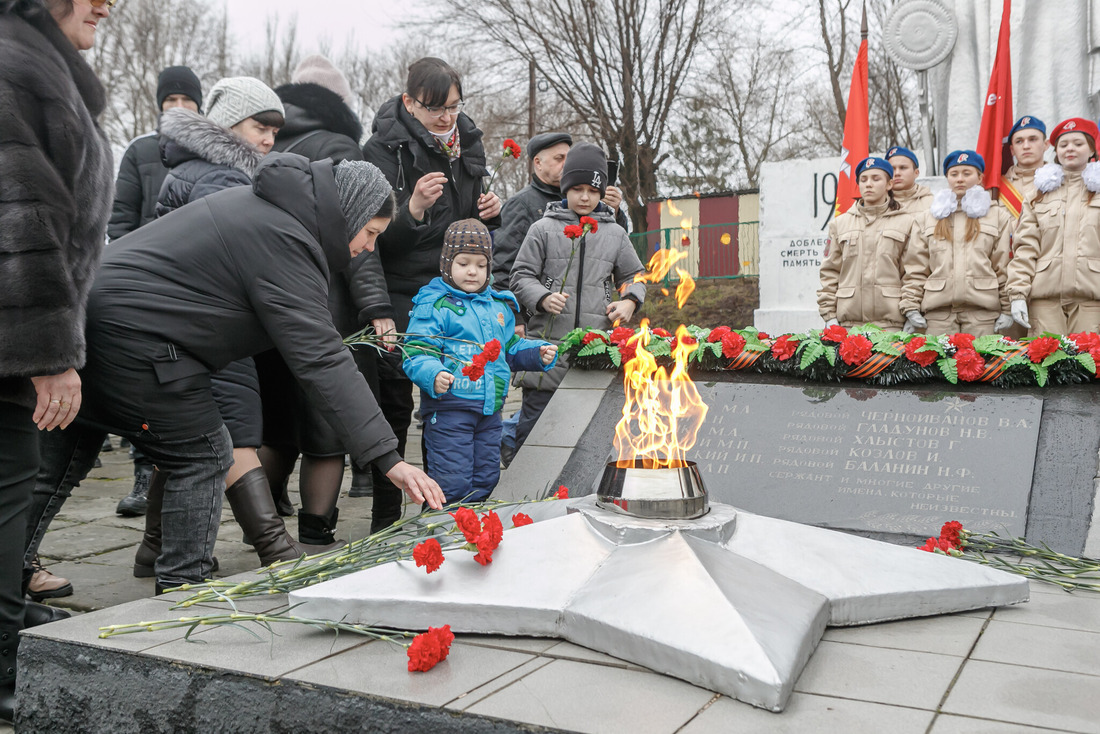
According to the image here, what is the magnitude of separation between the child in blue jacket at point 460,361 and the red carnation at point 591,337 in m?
0.74

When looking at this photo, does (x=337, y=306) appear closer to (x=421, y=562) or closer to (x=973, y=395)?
(x=421, y=562)

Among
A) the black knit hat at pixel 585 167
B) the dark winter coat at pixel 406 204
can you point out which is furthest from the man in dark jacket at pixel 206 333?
the black knit hat at pixel 585 167

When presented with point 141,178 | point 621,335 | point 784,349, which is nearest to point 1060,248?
point 784,349

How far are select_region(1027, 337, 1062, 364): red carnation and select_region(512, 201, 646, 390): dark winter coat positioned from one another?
2.08 metres

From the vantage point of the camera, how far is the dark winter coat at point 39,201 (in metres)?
2.58

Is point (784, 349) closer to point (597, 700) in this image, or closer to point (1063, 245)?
point (1063, 245)

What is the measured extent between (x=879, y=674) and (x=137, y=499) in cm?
436

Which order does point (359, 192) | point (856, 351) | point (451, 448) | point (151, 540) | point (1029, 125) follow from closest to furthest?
point (359, 192) < point (151, 540) < point (451, 448) < point (856, 351) < point (1029, 125)

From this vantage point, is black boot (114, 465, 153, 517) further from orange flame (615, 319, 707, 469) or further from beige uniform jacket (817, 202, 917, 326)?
beige uniform jacket (817, 202, 917, 326)

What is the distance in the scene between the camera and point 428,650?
2371 mm

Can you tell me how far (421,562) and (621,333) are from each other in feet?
9.39

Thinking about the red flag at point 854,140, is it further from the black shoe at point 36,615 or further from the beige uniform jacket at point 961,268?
the black shoe at point 36,615

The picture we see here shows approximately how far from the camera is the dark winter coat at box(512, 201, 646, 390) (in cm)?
564

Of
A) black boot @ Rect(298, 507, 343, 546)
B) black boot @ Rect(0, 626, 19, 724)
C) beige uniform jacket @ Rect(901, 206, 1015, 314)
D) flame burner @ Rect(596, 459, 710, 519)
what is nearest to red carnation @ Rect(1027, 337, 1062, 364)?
beige uniform jacket @ Rect(901, 206, 1015, 314)
